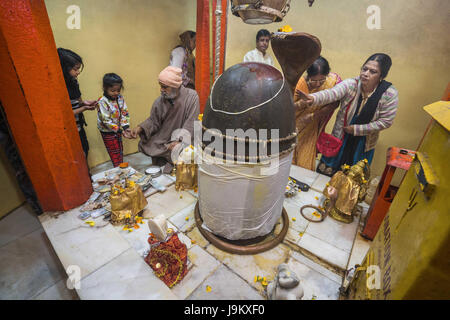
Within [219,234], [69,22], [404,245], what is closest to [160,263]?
[219,234]

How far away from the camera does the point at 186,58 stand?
187 inches

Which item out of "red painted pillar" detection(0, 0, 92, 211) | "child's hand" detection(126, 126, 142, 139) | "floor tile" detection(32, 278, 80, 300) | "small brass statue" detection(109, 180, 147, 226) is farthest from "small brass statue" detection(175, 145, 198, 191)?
"floor tile" detection(32, 278, 80, 300)

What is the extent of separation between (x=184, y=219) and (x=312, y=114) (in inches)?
108

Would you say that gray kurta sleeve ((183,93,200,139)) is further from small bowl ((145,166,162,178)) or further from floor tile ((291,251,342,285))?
floor tile ((291,251,342,285))

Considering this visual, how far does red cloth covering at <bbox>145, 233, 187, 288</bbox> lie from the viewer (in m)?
1.84

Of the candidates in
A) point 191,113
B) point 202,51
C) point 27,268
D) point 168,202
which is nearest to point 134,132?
point 191,113

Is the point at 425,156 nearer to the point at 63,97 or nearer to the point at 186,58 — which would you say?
the point at 63,97

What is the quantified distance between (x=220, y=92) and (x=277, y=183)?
3.38ft

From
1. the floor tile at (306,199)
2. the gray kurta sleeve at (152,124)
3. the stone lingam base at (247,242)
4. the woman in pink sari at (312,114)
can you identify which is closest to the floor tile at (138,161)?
the gray kurta sleeve at (152,124)

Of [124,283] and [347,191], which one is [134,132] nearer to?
[124,283]

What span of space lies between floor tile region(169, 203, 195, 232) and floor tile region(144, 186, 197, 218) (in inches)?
2.7

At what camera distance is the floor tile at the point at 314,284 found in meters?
1.80

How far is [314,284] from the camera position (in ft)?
6.26

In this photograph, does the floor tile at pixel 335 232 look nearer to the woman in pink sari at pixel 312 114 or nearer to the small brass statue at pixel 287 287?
the small brass statue at pixel 287 287
